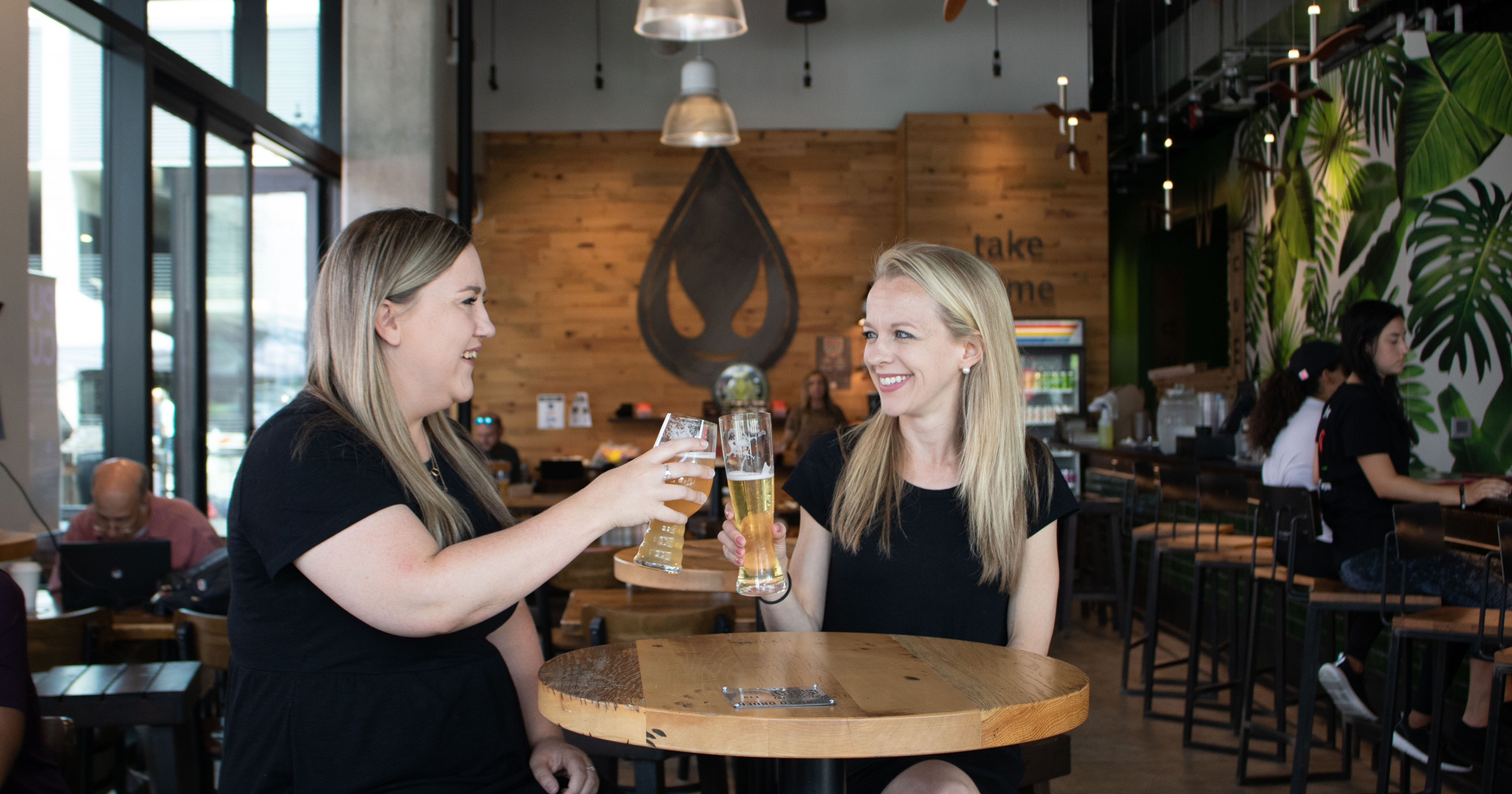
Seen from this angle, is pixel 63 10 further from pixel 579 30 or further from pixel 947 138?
pixel 947 138

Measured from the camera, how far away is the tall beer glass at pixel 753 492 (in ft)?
5.02

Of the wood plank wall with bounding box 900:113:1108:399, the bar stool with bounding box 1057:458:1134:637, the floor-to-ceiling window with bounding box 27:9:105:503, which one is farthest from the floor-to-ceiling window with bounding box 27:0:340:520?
the wood plank wall with bounding box 900:113:1108:399

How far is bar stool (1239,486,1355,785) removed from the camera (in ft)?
11.6

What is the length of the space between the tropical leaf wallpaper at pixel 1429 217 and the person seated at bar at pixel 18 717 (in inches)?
247

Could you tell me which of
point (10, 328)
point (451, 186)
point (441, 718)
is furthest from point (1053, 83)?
Result: point (441, 718)

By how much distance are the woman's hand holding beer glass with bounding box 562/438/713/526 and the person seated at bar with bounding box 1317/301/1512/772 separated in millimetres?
2796

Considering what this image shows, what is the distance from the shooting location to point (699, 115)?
5898 millimetres

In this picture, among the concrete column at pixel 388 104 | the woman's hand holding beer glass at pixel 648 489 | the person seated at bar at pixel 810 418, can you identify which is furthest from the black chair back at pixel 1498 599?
the person seated at bar at pixel 810 418

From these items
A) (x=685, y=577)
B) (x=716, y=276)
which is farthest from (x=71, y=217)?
(x=716, y=276)

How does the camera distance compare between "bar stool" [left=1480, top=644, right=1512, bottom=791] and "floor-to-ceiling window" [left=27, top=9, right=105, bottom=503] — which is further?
"floor-to-ceiling window" [left=27, top=9, right=105, bottom=503]

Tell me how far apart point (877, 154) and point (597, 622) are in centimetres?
710

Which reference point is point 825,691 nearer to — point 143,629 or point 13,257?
point 143,629

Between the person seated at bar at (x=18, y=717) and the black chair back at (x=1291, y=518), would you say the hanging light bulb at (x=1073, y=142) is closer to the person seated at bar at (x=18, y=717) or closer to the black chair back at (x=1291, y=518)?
the black chair back at (x=1291, y=518)

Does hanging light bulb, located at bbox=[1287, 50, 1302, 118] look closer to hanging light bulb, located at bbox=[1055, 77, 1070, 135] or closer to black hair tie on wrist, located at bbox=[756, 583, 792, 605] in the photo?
hanging light bulb, located at bbox=[1055, 77, 1070, 135]
